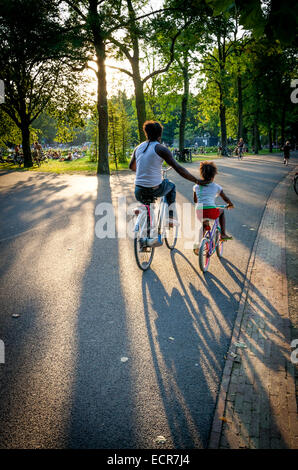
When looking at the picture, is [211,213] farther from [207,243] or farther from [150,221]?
[150,221]

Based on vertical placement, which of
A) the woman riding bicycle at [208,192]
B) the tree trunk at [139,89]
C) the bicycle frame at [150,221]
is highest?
the tree trunk at [139,89]

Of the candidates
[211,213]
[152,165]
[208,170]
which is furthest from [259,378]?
[152,165]

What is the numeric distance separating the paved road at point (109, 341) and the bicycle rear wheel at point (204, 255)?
0.54 ft

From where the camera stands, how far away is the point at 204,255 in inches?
195

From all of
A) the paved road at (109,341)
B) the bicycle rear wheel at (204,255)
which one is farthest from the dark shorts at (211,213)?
the paved road at (109,341)

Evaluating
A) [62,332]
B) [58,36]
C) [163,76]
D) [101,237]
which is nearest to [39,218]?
[101,237]

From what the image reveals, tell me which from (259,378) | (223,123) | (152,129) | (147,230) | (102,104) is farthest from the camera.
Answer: (223,123)

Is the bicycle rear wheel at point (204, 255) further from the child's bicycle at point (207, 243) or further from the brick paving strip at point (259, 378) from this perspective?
the brick paving strip at point (259, 378)

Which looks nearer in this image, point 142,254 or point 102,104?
point 142,254

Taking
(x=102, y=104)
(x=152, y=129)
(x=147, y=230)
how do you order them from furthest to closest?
(x=102, y=104), (x=147, y=230), (x=152, y=129)

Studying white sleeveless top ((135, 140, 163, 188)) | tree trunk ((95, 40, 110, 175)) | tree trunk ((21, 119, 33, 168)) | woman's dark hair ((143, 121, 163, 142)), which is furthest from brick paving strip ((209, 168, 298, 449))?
tree trunk ((21, 119, 33, 168))

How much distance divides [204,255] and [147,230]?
1.08 meters

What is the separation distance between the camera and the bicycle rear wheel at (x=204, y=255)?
4.81m

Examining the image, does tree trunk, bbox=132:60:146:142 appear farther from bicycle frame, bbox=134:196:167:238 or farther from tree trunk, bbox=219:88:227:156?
tree trunk, bbox=219:88:227:156
